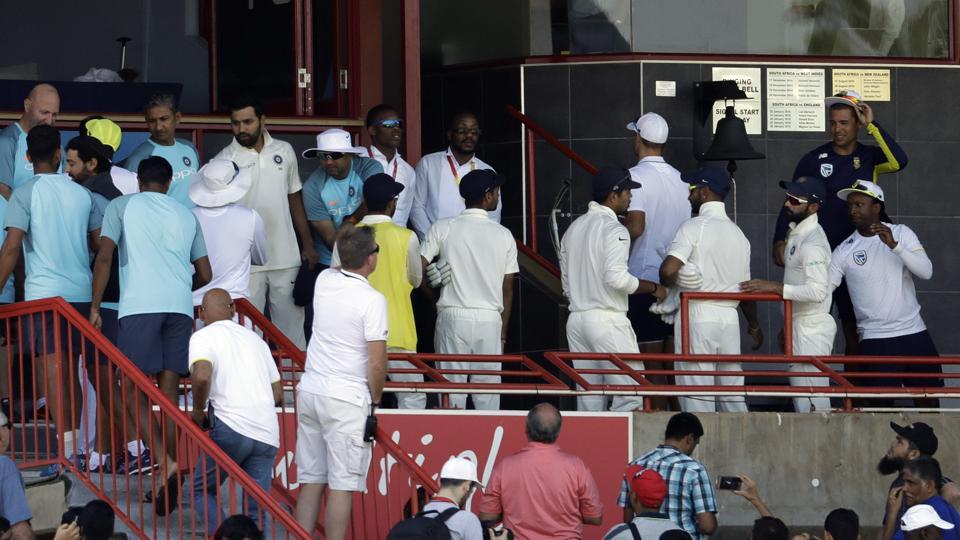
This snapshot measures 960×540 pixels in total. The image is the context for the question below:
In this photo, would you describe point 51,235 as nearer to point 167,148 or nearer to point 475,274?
point 167,148

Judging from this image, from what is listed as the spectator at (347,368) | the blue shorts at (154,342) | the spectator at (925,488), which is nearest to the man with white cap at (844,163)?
the spectator at (925,488)

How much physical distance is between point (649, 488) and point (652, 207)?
4.11 meters

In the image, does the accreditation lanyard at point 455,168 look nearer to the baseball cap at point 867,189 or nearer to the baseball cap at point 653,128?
the baseball cap at point 653,128

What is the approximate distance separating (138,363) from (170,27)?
8.63 meters

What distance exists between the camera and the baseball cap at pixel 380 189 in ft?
41.2

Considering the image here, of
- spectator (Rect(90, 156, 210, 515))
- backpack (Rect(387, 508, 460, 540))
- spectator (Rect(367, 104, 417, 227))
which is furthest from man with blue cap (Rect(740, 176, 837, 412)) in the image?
backpack (Rect(387, 508, 460, 540))

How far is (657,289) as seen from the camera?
13.4 meters

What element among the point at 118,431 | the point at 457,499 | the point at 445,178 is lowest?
the point at 457,499

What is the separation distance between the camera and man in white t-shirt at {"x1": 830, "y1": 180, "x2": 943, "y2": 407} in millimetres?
13555

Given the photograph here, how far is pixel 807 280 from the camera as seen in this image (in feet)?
43.3

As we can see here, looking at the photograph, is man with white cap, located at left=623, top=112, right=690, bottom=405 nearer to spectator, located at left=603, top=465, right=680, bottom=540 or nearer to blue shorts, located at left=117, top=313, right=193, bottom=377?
spectator, located at left=603, top=465, right=680, bottom=540

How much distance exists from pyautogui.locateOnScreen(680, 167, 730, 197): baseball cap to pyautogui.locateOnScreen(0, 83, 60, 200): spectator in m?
4.39

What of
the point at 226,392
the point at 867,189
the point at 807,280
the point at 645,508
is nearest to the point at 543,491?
the point at 645,508

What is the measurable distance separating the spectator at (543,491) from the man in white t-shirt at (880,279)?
390 cm
